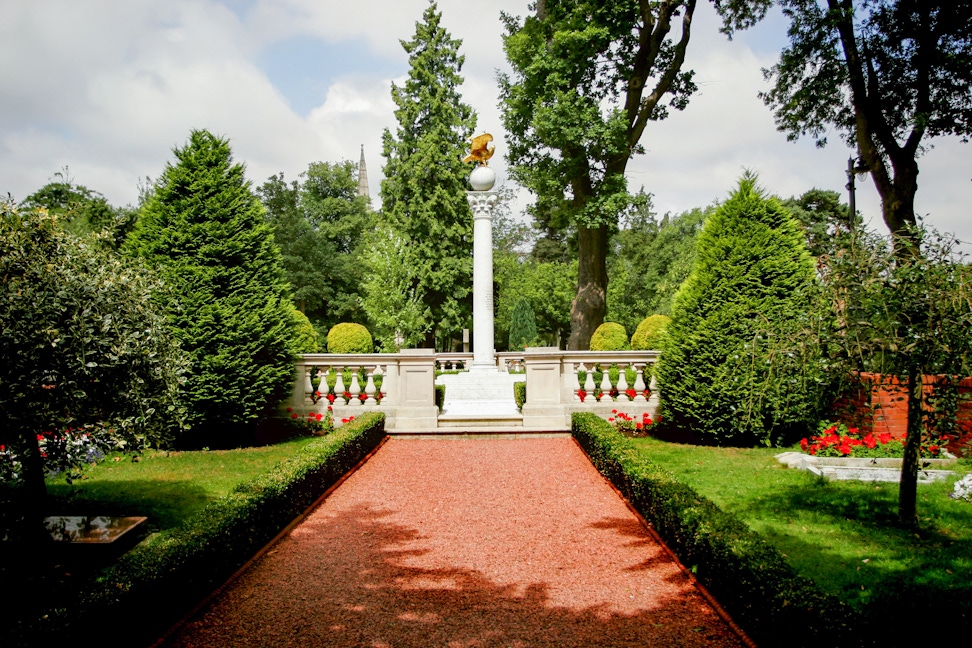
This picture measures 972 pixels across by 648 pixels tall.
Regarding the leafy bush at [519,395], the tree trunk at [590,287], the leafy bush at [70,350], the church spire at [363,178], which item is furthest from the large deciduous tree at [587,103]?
the church spire at [363,178]

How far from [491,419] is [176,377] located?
8241 millimetres

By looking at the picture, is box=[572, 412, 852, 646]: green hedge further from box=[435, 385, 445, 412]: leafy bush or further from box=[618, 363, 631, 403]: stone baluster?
box=[435, 385, 445, 412]: leafy bush

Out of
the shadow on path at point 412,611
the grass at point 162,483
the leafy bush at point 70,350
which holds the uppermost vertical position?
the leafy bush at point 70,350

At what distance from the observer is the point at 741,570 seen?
415 cm

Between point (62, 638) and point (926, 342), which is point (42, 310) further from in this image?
point (926, 342)

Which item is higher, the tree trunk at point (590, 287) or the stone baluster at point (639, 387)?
the tree trunk at point (590, 287)

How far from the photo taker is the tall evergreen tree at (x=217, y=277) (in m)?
9.88

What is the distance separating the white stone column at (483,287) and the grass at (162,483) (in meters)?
7.44

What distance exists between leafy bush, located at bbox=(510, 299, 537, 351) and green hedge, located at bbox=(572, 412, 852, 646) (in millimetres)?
29463

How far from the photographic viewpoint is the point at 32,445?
491cm

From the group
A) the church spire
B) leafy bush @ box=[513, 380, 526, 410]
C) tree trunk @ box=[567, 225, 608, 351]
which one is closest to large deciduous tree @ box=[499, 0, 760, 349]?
tree trunk @ box=[567, 225, 608, 351]

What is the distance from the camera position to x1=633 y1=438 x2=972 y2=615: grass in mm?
4504

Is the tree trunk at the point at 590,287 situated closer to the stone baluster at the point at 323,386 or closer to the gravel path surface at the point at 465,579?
the stone baluster at the point at 323,386

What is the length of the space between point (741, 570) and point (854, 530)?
2.40m
